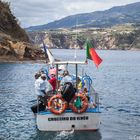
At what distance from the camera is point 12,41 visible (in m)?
105

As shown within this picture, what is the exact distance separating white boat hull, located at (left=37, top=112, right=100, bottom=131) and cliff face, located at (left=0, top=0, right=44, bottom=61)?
2895 inches

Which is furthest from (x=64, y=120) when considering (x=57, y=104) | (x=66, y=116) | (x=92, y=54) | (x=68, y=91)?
(x=92, y=54)

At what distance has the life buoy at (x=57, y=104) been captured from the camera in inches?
1003

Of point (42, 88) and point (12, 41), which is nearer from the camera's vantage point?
point (42, 88)

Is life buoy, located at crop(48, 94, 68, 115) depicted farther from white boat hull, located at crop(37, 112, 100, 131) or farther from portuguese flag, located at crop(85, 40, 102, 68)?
portuguese flag, located at crop(85, 40, 102, 68)

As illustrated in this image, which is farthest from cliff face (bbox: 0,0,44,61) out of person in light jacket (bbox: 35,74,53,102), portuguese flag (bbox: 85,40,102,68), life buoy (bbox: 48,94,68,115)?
portuguese flag (bbox: 85,40,102,68)

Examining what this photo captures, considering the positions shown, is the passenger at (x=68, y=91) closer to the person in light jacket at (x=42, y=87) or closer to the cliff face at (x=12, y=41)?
the person in light jacket at (x=42, y=87)

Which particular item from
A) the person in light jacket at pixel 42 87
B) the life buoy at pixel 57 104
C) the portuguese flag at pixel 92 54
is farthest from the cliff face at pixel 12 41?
the portuguese flag at pixel 92 54

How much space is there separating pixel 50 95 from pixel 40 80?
47.6 inches

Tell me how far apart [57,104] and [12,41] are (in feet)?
265

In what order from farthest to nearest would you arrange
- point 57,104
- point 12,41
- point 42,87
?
1. point 12,41
2. point 42,87
3. point 57,104

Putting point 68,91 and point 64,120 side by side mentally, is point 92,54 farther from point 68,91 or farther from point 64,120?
point 64,120

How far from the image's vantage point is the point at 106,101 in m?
41.5

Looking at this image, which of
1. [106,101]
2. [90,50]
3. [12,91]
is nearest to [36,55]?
[12,91]
